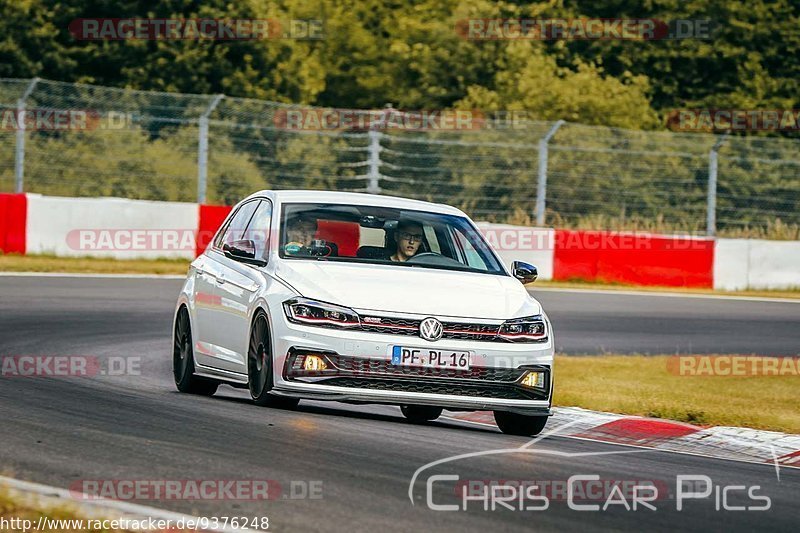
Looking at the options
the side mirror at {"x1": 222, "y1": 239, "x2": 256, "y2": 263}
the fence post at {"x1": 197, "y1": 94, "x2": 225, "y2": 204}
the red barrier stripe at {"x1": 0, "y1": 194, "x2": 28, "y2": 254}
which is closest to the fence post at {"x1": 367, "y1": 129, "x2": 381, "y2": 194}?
the fence post at {"x1": 197, "y1": 94, "x2": 225, "y2": 204}

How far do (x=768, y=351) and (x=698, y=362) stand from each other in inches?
60.8

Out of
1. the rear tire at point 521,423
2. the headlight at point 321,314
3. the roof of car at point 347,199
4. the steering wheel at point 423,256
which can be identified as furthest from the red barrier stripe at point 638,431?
the headlight at point 321,314

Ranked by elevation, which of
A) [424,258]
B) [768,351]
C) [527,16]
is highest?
[527,16]

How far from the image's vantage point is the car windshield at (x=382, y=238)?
1040 cm

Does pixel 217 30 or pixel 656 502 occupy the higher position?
pixel 217 30

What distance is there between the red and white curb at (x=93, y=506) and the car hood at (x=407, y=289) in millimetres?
3179

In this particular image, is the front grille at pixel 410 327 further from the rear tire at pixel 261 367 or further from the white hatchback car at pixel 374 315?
the rear tire at pixel 261 367

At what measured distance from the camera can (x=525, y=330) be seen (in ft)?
32.0

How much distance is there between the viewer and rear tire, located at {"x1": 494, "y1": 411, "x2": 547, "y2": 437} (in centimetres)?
1001

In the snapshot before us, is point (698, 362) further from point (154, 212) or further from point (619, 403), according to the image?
point (154, 212)

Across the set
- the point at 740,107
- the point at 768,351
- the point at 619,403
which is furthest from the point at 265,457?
the point at 740,107

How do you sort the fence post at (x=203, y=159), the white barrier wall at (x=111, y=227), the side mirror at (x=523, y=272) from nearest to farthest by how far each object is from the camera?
the side mirror at (x=523, y=272)
the white barrier wall at (x=111, y=227)
the fence post at (x=203, y=159)

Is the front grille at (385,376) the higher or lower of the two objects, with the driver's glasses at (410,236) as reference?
lower

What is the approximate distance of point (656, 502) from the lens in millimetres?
7168
